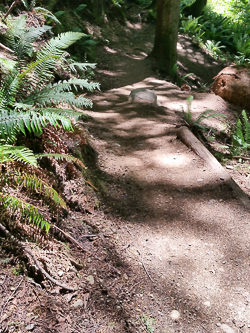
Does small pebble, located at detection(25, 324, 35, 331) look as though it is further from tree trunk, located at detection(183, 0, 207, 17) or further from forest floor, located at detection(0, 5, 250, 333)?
tree trunk, located at detection(183, 0, 207, 17)

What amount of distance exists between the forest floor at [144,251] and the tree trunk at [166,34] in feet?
16.7

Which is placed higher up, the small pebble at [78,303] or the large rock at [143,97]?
the large rock at [143,97]

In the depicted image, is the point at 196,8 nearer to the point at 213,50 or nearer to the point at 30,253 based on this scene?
the point at 213,50

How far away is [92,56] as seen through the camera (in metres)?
9.88

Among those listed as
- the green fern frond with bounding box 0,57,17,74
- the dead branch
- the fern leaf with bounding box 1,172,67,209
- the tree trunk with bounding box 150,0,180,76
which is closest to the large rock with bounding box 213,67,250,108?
the tree trunk with bounding box 150,0,180,76

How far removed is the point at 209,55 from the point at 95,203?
42.3 feet

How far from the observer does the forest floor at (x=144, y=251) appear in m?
2.06

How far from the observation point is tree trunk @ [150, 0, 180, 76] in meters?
8.95

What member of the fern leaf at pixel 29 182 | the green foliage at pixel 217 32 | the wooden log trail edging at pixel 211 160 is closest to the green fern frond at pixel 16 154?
the fern leaf at pixel 29 182

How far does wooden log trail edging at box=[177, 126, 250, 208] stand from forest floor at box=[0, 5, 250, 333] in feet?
0.31

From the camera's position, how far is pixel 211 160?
14.9 ft

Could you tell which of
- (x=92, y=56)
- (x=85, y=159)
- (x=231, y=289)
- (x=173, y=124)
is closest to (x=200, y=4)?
(x=92, y=56)

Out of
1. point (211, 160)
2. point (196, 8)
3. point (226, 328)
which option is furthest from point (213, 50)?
point (226, 328)

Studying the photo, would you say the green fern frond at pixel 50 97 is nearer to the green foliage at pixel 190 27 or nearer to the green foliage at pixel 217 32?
the green foliage at pixel 217 32
